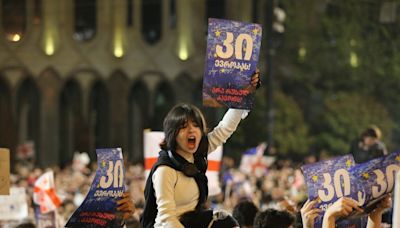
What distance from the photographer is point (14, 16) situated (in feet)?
143

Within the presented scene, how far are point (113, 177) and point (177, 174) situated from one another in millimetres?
657

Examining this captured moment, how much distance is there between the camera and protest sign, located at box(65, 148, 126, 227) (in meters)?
7.11

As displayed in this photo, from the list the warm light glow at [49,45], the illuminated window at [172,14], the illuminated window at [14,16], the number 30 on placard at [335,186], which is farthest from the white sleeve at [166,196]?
the illuminated window at [172,14]

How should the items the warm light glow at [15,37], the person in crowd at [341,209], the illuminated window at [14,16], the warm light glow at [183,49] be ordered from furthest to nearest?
1. the warm light glow at [183,49]
2. the illuminated window at [14,16]
3. the warm light glow at [15,37]
4. the person in crowd at [341,209]

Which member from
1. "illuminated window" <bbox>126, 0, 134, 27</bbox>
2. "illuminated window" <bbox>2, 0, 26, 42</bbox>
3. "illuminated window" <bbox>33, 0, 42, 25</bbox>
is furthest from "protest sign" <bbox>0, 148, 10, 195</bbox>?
"illuminated window" <bbox>126, 0, 134, 27</bbox>

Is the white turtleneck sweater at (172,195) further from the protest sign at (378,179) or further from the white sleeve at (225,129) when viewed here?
the protest sign at (378,179)

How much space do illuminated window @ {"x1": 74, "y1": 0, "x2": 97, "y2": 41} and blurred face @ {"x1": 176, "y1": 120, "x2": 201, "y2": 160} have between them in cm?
3910

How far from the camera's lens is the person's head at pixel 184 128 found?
6.58m

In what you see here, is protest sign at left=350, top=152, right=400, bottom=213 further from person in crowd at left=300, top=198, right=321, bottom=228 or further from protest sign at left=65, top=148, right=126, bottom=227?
protest sign at left=65, top=148, right=126, bottom=227

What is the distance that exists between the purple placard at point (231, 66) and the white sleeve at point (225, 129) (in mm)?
68

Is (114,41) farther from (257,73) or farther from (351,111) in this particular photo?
(257,73)

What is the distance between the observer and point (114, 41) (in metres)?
45.7

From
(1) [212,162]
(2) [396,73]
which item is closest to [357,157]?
(1) [212,162]

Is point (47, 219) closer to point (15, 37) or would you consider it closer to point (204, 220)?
point (204, 220)
